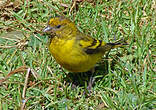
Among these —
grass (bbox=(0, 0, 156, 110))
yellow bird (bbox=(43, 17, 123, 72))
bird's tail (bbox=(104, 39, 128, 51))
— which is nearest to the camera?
yellow bird (bbox=(43, 17, 123, 72))

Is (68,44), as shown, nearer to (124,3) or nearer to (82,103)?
(82,103)

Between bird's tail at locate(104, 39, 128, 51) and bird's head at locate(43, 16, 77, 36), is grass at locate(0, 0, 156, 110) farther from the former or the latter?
bird's head at locate(43, 16, 77, 36)

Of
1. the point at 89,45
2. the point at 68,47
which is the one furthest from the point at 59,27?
the point at 89,45

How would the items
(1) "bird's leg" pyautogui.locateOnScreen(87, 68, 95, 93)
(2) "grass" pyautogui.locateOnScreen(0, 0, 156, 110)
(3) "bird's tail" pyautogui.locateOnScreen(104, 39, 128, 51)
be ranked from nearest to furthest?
(2) "grass" pyautogui.locateOnScreen(0, 0, 156, 110) < (1) "bird's leg" pyautogui.locateOnScreen(87, 68, 95, 93) < (3) "bird's tail" pyautogui.locateOnScreen(104, 39, 128, 51)

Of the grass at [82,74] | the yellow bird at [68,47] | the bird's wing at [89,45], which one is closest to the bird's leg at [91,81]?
the grass at [82,74]

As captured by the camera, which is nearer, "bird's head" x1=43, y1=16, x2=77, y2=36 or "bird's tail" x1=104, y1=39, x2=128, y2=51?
"bird's head" x1=43, y1=16, x2=77, y2=36

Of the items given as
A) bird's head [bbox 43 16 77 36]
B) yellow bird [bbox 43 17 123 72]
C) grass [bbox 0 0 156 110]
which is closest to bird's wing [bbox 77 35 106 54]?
yellow bird [bbox 43 17 123 72]
